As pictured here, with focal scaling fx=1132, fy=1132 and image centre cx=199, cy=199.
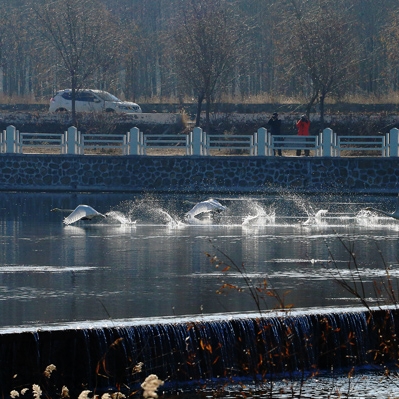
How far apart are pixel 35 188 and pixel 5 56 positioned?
27.2m

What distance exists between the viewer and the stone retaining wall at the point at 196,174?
31.5 m

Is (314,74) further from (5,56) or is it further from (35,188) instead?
(5,56)

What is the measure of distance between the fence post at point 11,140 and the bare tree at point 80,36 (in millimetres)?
10728

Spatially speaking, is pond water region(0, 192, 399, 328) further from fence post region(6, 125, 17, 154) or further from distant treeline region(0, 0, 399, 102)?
distant treeline region(0, 0, 399, 102)

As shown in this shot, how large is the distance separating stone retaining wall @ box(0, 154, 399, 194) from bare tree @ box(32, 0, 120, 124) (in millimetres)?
11388

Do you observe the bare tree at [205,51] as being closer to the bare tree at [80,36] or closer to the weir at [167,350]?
the bare tree at [80,36]

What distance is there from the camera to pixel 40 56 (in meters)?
57.3

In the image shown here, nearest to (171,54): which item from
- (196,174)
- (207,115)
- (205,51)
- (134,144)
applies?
(205,51)

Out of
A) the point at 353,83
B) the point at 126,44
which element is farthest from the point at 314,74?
the point at 126,44

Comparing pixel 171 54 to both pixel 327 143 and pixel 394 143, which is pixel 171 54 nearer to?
pixel 327 143

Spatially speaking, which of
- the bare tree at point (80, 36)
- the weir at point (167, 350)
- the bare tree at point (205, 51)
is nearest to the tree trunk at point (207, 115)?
the bare tree at point (205, 51)

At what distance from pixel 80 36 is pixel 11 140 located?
15.3m

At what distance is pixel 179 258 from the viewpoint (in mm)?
16359

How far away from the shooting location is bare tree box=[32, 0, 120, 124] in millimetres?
45219
